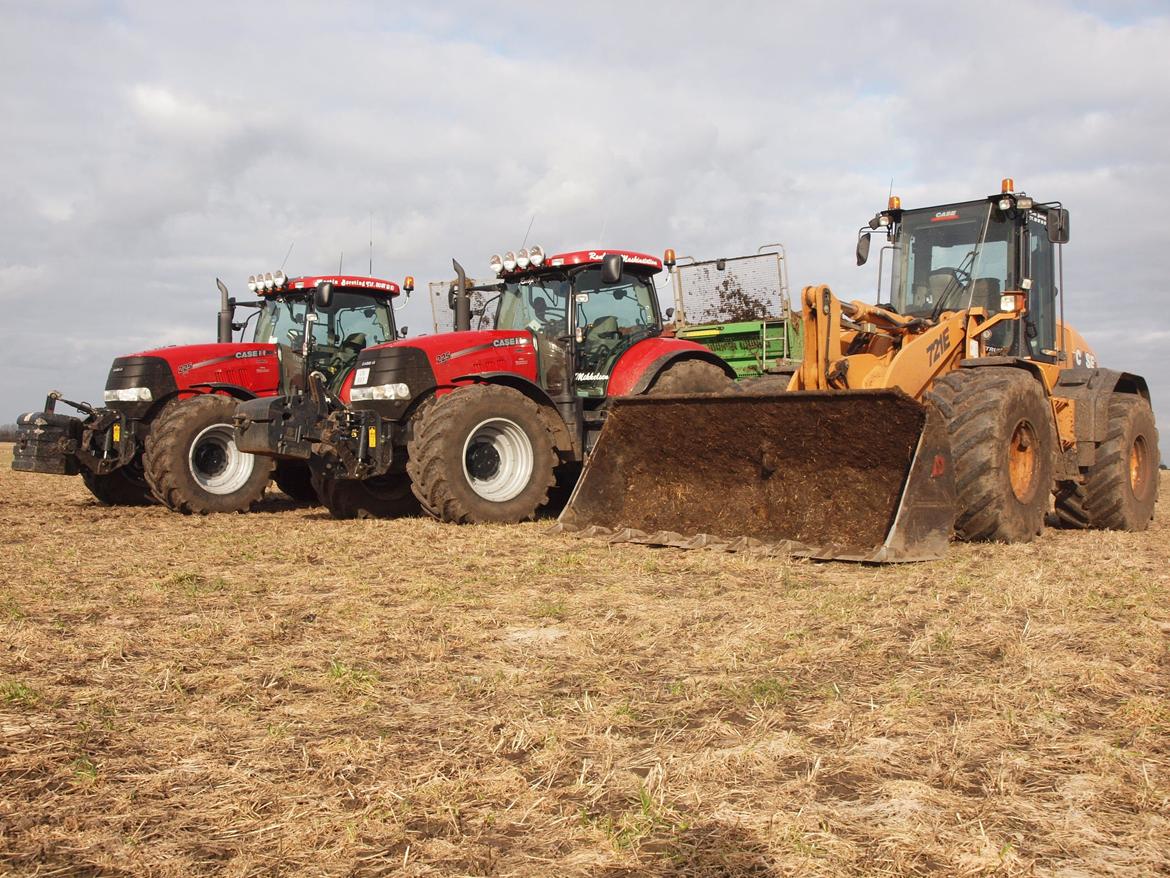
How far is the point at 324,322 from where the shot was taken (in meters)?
11.1

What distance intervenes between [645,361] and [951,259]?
2.68 metres

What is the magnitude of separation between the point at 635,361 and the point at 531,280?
3.99 feet

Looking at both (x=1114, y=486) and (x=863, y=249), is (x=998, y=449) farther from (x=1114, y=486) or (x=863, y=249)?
(x=863, y=249)

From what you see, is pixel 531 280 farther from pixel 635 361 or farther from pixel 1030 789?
pixel 1030 789

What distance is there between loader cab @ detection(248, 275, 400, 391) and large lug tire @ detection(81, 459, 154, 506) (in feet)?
6.04

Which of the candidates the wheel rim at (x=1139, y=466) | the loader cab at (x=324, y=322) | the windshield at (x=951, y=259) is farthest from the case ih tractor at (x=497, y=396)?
the wheel rim at (x=1139, y=466)

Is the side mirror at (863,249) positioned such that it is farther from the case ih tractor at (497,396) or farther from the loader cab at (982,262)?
the case ih tractor at (497,396)

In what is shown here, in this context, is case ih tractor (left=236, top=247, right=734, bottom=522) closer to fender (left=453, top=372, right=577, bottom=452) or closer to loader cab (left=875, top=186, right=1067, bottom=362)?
fender (left=453, top=372, right=577, bottom=452)

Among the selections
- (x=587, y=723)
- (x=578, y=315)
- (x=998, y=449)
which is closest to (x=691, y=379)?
(x=578, y=315)

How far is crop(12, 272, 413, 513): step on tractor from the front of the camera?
10.2 m

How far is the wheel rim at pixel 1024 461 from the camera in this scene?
756cm

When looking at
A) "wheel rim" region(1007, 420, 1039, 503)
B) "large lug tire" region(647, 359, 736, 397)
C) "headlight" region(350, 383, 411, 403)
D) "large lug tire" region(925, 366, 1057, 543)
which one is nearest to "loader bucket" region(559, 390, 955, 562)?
"large lug tire" region(925, 366, 1057, 543)

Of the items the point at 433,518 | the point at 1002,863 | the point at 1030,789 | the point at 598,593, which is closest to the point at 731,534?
the point at 598,593

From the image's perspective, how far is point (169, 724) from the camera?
3.33 metres
